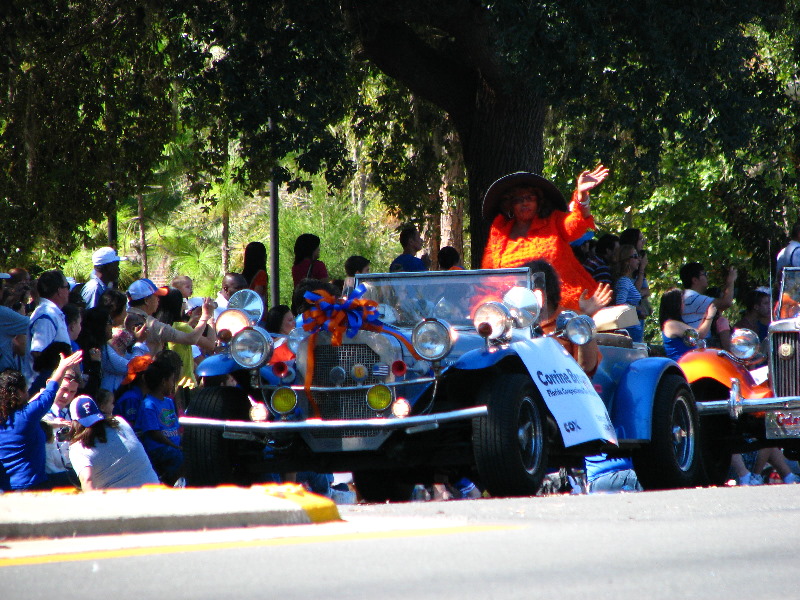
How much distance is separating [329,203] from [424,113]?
17.4m

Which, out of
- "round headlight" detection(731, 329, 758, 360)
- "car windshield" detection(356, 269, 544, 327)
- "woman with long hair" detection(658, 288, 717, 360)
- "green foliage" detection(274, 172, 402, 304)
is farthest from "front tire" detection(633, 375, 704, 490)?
"green foliage" detection(274, 172, 402, 304)

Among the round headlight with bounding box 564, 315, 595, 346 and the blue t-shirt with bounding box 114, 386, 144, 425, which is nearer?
the round headlight with bounding box 564, 315, 595, 346

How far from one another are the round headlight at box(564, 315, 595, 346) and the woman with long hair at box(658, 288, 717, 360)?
3093 millimetres

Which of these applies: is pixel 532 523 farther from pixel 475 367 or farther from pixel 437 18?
pixel 437 18

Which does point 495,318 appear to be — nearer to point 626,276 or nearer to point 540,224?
point 540,224

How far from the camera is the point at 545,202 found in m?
10.6

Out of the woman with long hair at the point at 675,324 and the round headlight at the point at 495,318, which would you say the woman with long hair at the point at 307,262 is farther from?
the round headlight at the point at 495,318

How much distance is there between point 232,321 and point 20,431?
154cm

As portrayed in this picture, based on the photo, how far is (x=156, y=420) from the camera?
9.87m

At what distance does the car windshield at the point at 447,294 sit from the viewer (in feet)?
30.6

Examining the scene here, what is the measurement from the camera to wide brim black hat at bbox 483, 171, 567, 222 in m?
10.4

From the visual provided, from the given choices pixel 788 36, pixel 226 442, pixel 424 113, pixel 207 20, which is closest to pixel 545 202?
pixel 226 442

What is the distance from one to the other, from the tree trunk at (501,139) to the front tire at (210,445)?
5.75 m

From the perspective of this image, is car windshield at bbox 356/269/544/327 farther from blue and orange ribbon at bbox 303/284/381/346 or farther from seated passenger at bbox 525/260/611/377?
blue and orange ribbon at bbox 303/284/381/346
